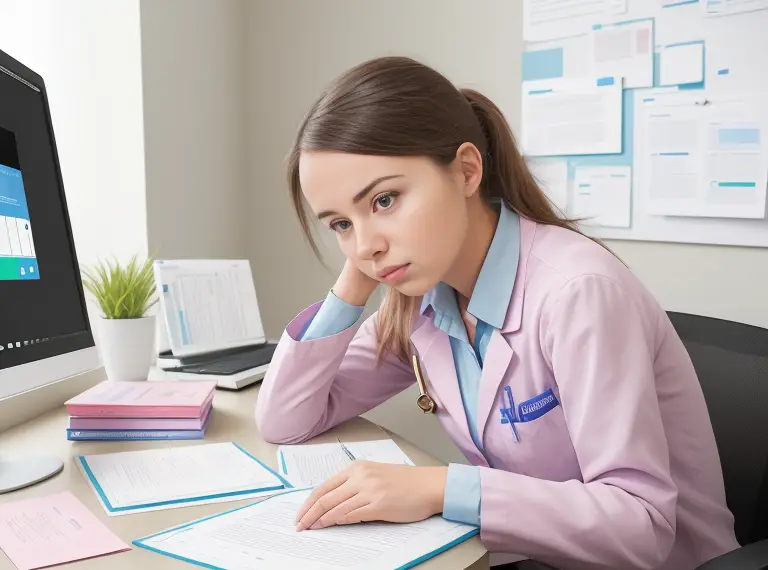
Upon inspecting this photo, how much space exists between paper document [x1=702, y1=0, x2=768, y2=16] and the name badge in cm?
102

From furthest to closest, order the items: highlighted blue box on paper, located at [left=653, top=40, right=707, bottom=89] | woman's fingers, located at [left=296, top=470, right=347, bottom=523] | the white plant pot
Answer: highlighted blue box on paper, located at [left=653, top=40, right=707, bottom=89] → the white plant pot → woman's fingers, located at [left=296, top=470, right=347, bottom=523]

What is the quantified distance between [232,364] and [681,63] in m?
1.16

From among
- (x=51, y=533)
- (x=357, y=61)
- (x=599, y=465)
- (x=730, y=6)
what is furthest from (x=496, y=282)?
(x=357, y=61)

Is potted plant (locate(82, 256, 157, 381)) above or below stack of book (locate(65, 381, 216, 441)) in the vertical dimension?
above

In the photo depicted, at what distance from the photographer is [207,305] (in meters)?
1.66

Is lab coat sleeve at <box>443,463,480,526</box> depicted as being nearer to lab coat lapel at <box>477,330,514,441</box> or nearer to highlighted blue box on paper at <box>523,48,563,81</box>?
lab coat lapel at <box>477,330,514,441</box>

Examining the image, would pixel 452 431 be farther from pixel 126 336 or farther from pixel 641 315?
pixel 126 336

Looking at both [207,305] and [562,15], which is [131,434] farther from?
[562,15]

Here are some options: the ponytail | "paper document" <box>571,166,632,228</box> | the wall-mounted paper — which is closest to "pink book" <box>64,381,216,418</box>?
the ponytail

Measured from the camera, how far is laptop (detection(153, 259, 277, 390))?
1524mm

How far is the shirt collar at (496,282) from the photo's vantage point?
1020 millimetres

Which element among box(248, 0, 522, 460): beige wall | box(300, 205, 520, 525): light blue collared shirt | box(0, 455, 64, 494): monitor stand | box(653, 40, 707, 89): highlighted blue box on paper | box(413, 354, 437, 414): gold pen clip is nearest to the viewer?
box(0, 455, 64, 494): monitor stand

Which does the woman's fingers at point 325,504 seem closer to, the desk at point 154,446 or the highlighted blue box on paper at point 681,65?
the desk at point 154,446

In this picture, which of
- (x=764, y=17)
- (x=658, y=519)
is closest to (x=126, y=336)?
(x=658, y=519)
